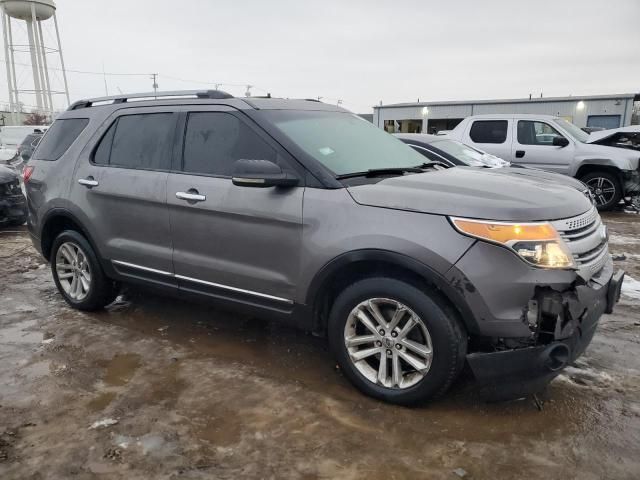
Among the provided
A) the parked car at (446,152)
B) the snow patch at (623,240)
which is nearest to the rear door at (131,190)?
→ the parked car at (446,152)

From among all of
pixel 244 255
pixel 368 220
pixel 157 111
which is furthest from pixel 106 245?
pixel 368 220

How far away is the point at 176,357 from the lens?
3.72m

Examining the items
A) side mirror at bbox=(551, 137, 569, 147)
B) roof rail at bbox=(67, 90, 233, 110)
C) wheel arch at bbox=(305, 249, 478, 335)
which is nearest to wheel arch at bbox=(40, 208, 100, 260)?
roof rail at bbox=(67, 90, 233, 110)

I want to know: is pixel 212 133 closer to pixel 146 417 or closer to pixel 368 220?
pixel 368 220

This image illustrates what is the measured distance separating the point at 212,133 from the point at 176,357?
1.65 m

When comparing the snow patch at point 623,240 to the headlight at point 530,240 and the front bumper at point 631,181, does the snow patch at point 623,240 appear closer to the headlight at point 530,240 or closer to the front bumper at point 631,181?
the front bumper at point 631,181

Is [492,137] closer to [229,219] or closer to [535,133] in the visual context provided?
[535,133]

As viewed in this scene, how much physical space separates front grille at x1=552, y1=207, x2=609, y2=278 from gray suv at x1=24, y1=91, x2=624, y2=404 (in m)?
0.01

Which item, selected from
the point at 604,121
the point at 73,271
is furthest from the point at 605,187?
the point at 604,121

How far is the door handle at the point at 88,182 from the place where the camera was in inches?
165

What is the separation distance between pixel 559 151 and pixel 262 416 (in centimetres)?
919

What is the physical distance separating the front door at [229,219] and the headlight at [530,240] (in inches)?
43.3

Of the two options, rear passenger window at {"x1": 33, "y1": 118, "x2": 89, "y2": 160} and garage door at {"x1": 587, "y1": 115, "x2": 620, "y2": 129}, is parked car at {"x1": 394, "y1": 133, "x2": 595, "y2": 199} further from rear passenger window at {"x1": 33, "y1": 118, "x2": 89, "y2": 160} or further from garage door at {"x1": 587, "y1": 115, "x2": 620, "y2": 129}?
garage door at {"x1": 587, "y1": 115, "x2": 620, "y2": 129}

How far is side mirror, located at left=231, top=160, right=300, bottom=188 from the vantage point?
3.09 meters
